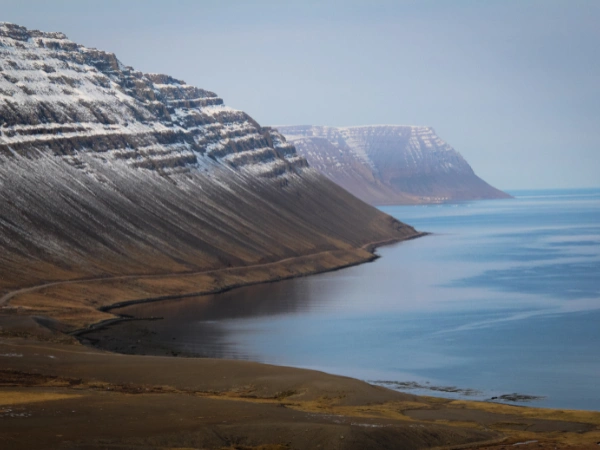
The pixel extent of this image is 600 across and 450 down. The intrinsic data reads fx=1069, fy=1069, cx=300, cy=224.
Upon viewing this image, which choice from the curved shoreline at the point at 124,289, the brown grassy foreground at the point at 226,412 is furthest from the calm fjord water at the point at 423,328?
the brown grassy foreground at the point at 226,412

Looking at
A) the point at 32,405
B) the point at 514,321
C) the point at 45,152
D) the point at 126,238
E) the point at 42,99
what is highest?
the point at 42,99

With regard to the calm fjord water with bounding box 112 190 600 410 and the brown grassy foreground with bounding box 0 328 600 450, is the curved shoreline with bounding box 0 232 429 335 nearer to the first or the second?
the calm fjord water with bounding box 112 190 600 410

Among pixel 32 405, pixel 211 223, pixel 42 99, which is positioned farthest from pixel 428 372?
pixel 42 99

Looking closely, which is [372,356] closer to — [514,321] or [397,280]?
[514,321]

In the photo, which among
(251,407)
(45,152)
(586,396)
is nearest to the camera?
(251,407)

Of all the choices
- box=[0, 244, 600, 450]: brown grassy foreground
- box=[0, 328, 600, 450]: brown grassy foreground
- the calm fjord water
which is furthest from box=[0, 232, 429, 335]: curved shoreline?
box=[0, 328, 600, 450]: brown grassy foreground

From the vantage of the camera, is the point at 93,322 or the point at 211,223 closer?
the point at 93,322

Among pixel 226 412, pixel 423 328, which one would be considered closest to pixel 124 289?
pixel 423 328

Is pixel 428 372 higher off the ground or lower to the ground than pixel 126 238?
lower

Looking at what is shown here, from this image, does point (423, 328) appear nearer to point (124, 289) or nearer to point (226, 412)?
point (124, 289)
